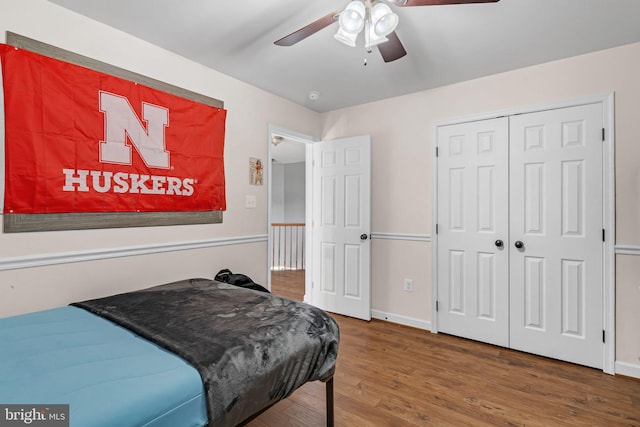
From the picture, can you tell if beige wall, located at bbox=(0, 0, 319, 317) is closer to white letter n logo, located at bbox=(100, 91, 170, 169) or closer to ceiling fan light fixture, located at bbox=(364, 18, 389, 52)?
white letter n logo, located at bbox=(100, 91, 170, 169)

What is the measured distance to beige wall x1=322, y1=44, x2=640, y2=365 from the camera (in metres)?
2.31

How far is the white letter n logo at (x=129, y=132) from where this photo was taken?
207cm

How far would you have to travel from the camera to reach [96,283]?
2055 mm

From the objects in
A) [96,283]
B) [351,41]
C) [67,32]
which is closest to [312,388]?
[96,283]

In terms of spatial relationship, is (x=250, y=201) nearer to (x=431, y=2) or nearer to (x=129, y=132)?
(x=129, y=132)

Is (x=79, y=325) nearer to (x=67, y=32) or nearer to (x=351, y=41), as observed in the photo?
(x=67, y=32)

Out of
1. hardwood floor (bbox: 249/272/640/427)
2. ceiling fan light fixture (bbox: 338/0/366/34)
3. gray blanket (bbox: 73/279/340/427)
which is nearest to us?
gray blanket (bbox: 73/279/340/427)

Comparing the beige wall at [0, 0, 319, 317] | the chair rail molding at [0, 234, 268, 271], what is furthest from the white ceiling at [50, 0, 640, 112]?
the chair rail molding at [0, 234, 268, 271]

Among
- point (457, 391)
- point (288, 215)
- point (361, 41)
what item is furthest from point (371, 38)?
point (288, 215)

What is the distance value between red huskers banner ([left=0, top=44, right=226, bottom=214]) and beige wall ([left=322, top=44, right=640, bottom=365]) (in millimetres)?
1833

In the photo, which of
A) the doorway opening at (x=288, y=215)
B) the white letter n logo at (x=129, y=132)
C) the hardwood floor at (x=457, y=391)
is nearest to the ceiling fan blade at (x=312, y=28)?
Answer: the white letter n logo at (x=129, y=132)

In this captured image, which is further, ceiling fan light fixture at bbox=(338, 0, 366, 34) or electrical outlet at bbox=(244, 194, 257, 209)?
electrical outlet at bbox=(244, 194, 257, 209)

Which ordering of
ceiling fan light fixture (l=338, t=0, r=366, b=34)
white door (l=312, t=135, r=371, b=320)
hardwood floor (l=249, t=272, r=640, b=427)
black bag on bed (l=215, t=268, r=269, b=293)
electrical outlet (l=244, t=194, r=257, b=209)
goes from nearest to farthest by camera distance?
ceiling fan light fixture (l=338, t=0, r=366, b=34), hardwood floor (l=249, t=272, r=640, b=427), black bag on bed (l=215, t=268, r=269, b=293), electrical outlet (l=244, t=194, r=257, b=209), white door (l=312, t=135, r=371, b=320)

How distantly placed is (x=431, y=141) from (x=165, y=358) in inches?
115
